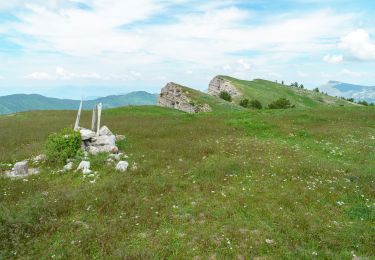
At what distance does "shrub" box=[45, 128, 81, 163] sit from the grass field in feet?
4.92

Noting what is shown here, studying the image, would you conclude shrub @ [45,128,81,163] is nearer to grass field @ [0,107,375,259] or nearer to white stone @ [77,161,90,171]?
grass field @ [0,107,375,259]

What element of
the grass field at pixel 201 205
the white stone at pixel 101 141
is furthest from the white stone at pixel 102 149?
the grass field at pixel 201 205

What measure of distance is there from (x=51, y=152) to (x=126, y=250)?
38.4ft

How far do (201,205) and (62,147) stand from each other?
1066 cm

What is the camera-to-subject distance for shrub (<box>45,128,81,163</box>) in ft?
63.1

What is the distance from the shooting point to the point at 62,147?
64.6 feet

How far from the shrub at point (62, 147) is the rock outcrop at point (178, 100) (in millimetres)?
47656

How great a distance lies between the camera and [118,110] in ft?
182

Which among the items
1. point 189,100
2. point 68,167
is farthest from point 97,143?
point 189,100

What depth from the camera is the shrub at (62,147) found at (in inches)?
757

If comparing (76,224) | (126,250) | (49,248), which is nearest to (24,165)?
(76,224)

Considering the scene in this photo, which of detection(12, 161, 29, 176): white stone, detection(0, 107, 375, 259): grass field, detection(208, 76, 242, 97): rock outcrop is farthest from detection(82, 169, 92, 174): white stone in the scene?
detection(208, 76, 242, 97): rock outcrop

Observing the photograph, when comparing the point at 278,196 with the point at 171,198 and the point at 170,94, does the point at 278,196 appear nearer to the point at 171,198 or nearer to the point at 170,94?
the point at 171,198

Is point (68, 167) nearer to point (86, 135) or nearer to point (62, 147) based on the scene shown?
point (62, 147)
